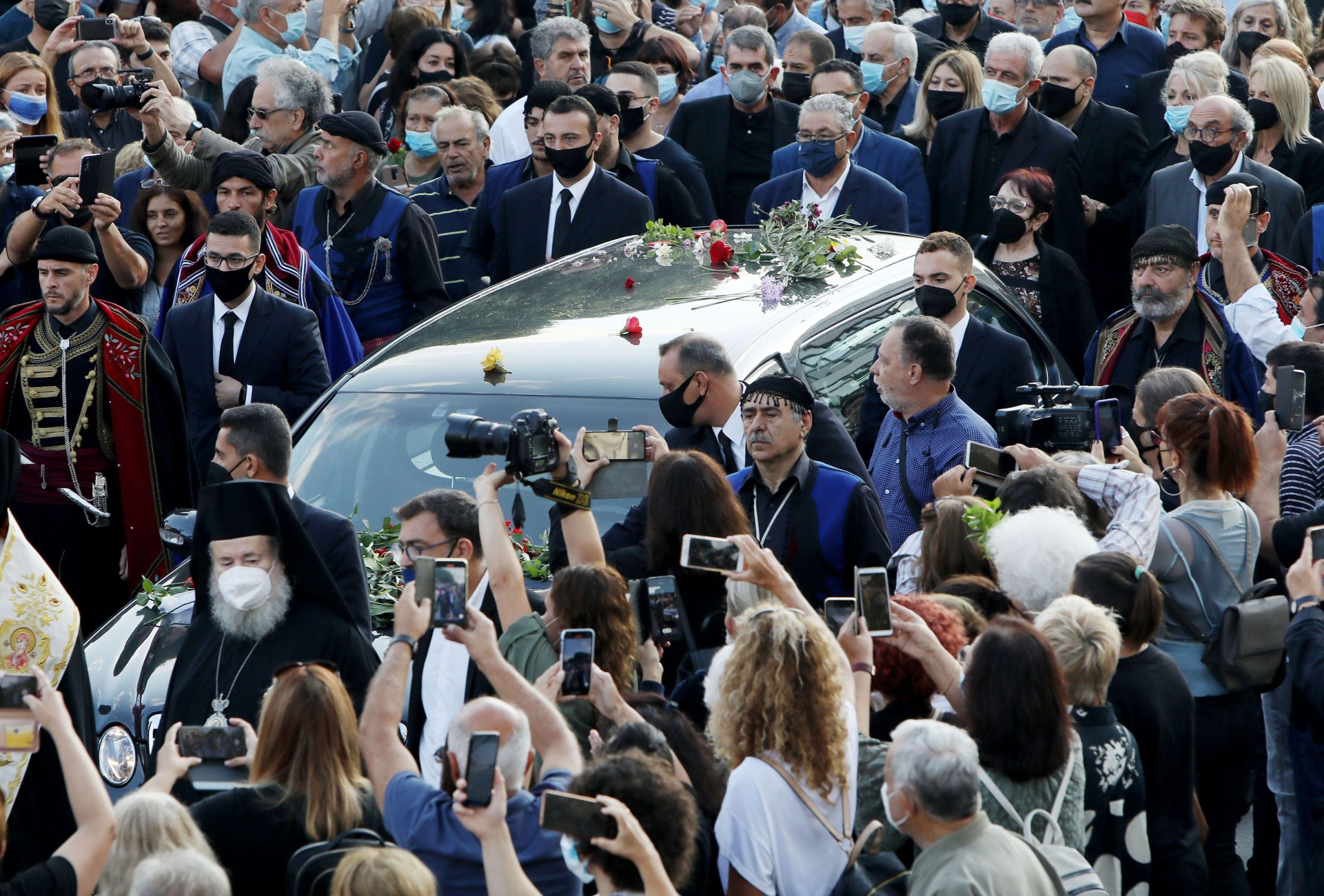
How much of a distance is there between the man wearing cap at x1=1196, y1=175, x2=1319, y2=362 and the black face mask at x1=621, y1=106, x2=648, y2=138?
375 cm

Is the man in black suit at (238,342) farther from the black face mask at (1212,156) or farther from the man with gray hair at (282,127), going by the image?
the black face mask at (1212,156)

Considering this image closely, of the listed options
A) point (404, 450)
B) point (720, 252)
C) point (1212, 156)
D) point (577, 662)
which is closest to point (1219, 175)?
point (1212, 156)

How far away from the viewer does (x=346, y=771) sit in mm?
4555

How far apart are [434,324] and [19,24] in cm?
785

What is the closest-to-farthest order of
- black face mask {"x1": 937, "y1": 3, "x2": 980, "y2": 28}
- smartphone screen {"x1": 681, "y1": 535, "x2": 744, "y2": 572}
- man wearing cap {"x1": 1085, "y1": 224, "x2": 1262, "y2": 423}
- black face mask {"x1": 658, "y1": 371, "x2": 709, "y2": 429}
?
smartphone screen {"x1": 681, "y1": 535, "x2": 744, "y2": 572}
black face mask {"x1": 658, "y1": 371, "x2": 709, "y2": 429}
man wearing cap {"x1": 1085, "y1": 224, "x2": 1262, "y2": 423}
black face mask {"x1": 937, "y1": 3, "x2": 980, "y2": 28}

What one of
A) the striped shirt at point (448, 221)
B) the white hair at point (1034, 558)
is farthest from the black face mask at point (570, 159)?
the white hair at point (1034, 558)

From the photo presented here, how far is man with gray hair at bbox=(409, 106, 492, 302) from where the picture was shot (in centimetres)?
1075

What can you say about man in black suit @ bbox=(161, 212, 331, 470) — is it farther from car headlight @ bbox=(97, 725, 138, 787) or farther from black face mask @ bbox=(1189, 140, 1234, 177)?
black face mask @ bbox=(1189, 140, 1234, 177)

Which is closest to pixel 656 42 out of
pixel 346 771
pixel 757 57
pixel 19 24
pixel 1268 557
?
pixel 757 57

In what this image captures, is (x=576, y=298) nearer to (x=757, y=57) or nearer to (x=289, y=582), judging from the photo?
(x=289, y=582)

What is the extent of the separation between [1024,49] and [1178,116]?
3.26ft

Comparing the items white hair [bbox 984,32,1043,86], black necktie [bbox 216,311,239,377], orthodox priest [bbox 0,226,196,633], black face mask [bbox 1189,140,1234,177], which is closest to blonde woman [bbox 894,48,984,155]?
white hair [bbox 984,32,1043,86]

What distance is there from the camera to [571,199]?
32.7 feet

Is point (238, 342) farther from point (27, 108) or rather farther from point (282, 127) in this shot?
point (27, 108)
